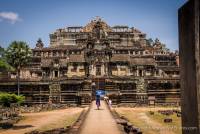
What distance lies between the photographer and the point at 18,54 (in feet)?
174

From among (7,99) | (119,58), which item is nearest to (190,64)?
(7,99)

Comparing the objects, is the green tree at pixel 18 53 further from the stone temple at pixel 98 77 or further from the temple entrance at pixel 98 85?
the temple entrance at pixel 98 85

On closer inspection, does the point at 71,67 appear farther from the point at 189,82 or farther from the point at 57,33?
the point at 189,82

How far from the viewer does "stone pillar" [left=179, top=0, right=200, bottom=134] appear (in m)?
3.33

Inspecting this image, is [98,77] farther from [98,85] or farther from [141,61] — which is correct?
[141,61]

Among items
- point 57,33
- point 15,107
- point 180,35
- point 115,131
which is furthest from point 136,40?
point 180,35

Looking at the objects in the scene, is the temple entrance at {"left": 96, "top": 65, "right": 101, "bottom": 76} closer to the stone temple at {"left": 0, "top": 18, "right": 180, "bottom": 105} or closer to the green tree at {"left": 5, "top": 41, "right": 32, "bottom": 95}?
the stone temple at {"left": 0, "top": 18, "right": 180, "bottom": 105}

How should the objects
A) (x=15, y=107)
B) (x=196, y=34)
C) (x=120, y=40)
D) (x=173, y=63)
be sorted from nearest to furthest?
(x=196, y=34)
(x=15, y=107)
(x=173, y=63)
(x=120, y=40)

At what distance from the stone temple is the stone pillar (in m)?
47.2

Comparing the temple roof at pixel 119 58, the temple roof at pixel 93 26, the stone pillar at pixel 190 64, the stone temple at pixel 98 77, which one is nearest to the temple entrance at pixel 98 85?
the stone temple at pixel 98 77

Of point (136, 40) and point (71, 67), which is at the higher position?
point (136, 40)

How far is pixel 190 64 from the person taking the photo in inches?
137

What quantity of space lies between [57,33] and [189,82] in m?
83.8

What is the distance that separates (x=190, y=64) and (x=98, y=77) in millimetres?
51054
